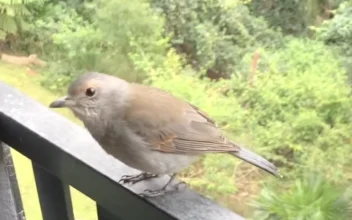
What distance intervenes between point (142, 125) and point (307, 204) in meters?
0.32

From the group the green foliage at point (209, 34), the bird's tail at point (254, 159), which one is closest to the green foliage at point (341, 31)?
the green foliage at point (209, 34)

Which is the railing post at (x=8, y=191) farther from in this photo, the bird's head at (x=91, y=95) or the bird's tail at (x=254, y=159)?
the bird's tail at (x=254, y=159)

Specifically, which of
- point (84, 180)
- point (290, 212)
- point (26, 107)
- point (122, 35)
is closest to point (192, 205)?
point (84, 180)

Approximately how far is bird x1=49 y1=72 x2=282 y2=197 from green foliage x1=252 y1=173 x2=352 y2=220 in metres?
0.16

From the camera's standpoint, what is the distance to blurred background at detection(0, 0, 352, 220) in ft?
7.91

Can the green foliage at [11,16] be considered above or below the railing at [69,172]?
below

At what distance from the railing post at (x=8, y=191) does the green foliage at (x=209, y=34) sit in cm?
239

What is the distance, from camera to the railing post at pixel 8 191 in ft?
2.54

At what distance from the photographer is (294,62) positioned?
122 inches

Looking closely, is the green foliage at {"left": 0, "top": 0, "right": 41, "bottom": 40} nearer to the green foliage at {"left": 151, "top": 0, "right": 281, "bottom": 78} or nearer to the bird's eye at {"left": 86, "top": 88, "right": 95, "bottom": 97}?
the green foliage at {"left": 151, "top": 0, "right": 281, "bottom": 78}

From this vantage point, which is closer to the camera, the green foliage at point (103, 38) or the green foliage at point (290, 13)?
the green foliage at point (103, 38)

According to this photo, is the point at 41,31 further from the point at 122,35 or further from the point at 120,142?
the point at 120,142

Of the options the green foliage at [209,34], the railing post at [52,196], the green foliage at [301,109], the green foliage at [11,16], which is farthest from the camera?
the green foliage at [209,34]

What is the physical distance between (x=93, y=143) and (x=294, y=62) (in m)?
2.51
